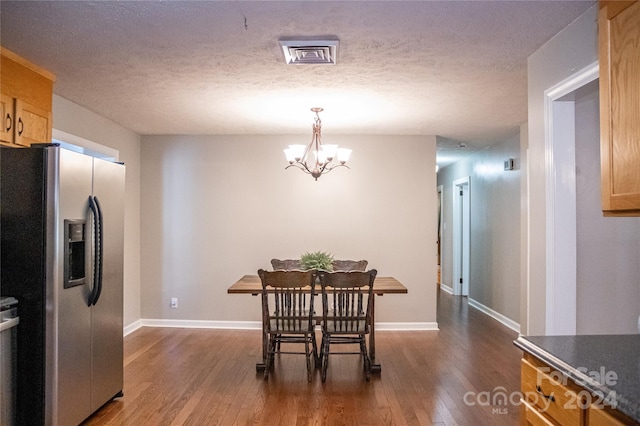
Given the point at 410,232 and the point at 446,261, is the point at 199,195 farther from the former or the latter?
the point at 446,261

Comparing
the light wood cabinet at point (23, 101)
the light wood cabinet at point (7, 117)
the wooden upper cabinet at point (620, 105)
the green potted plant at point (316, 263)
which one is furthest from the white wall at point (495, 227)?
the light wood cabinet at point (7, 117)

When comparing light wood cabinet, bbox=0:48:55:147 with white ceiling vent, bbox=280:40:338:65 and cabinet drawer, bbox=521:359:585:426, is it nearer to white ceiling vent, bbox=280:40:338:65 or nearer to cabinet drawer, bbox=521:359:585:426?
white ceiling vent, bbox=280:40:338:65

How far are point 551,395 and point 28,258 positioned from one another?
2631mm

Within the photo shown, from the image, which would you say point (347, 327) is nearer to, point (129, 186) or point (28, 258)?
point (28, 258)

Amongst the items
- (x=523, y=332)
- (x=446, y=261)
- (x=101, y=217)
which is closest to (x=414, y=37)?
(x=101, y=217)

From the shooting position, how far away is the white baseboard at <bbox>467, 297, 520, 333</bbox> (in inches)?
224

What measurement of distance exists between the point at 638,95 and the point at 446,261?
7.71 meters

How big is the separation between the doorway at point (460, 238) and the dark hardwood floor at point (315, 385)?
277 cm

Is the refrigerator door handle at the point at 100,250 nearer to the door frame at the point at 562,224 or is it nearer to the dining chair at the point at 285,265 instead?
the dining chair at the point at 285,265

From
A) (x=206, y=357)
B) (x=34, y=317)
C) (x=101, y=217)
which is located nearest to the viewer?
(x=34, y=317)

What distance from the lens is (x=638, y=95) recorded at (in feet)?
5.30

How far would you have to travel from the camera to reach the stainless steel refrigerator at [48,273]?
2.61 m

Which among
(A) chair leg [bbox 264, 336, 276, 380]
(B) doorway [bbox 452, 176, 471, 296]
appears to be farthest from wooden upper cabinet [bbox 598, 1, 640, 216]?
(B) doorway [bbox 452, 176, 471, 296]

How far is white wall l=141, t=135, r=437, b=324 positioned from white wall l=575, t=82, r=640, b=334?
3.29 meters
